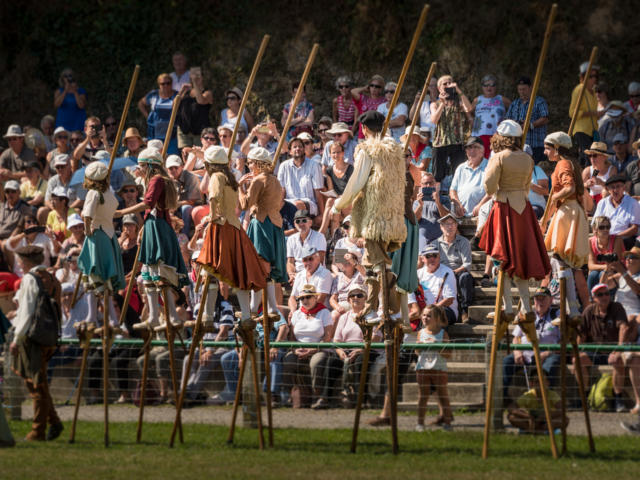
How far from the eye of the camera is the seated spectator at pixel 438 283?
1462cm

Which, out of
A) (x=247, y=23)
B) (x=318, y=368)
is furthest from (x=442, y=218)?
(x=247, y=23)

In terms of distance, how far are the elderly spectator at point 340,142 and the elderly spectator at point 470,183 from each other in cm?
184

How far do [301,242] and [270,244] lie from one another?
3720 millimetres

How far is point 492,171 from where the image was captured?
11016mm

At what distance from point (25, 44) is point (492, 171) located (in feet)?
57.7

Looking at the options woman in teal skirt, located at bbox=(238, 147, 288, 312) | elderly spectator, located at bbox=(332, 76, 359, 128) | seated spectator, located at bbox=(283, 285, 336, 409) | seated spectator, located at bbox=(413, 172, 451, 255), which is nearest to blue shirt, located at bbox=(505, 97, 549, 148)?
elderly spectator, located at bbox=(332, 76, 359, 128)

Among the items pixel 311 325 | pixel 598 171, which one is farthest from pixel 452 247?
pixel 598 171

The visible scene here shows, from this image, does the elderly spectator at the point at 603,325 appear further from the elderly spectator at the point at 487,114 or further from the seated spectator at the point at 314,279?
the elderly spectator at the point at 487,114

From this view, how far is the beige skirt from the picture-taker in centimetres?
1113

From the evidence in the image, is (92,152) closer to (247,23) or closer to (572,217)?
(247,23)

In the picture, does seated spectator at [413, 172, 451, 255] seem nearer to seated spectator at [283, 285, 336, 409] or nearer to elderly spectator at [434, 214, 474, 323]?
elderly spectator at [434, 214, 474, 323]

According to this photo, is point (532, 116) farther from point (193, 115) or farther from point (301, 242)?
point (193, 115)

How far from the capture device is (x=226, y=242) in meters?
11.6

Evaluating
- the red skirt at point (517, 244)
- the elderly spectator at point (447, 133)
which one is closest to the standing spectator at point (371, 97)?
the elderly spectator at point (447, 133)
